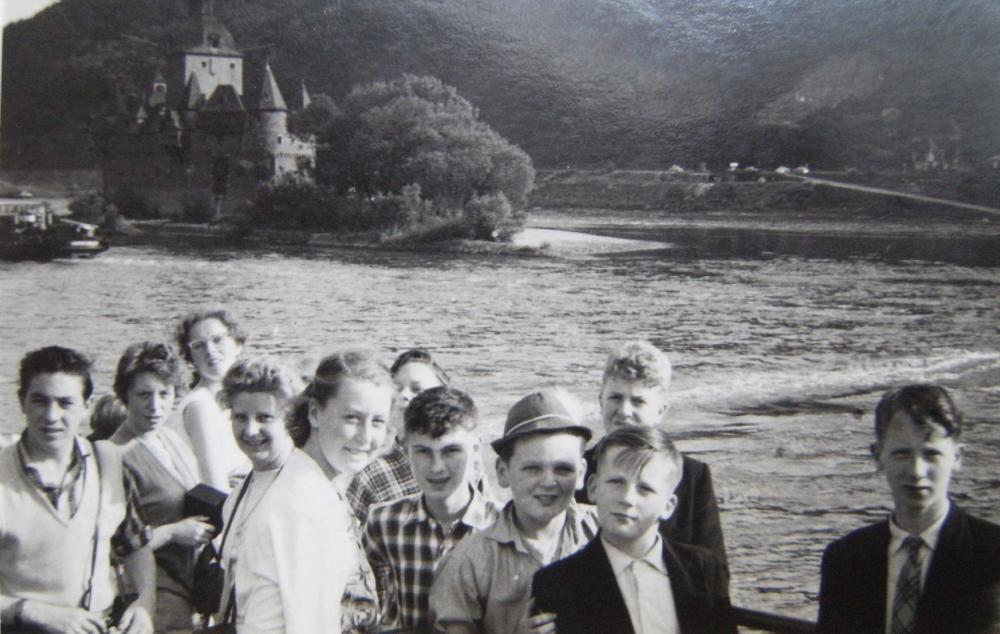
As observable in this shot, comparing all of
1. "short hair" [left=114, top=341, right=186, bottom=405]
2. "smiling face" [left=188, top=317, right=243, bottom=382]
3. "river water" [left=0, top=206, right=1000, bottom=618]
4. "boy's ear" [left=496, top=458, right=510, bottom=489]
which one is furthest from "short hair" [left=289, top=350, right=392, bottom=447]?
"river water" [left=0, top=206, right=1000, bottom=618]

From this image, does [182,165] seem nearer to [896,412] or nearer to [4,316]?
[4,316]

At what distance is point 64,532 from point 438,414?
1.12 meters

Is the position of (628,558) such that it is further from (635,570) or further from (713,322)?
(713,322)

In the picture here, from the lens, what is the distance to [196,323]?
388cm

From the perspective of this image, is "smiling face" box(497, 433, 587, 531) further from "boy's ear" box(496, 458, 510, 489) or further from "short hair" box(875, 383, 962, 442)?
"short hair" box(875, 383, 962, 442)

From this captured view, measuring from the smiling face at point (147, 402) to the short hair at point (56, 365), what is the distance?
0.52ft

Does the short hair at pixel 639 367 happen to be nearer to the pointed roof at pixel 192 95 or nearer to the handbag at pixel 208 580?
the handbag at pixel 208 580

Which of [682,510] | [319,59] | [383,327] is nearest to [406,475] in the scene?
[682,510]

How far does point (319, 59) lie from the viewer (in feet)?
14.7

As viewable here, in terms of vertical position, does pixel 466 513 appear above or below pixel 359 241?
below

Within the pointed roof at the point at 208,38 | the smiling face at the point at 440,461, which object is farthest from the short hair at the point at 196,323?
the smiling face at the point at 440,461

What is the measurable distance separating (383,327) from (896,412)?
2.41m

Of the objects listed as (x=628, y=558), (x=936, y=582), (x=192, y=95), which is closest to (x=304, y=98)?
(x=192, y=95)

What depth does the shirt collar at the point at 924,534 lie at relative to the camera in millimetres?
2504
